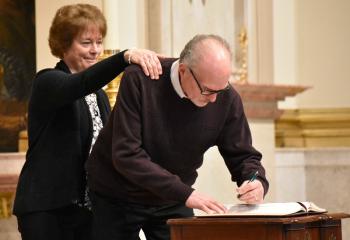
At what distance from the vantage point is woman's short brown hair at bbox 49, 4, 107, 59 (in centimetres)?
453

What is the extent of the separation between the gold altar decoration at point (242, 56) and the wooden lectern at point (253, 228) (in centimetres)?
499

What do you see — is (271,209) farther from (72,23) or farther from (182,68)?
(72,23)

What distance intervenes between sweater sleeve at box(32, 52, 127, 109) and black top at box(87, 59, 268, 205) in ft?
0.37

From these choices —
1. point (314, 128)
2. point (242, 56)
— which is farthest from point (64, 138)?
point (314, 128)

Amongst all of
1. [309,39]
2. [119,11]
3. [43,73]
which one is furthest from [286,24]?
[43,73]

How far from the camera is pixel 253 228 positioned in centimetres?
369

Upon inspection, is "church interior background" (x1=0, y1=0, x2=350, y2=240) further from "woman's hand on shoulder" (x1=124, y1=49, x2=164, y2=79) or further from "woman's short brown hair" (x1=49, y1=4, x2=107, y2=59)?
"woman's hand on shoulder" (x1=124, y1=49, x2=164, y2=79)

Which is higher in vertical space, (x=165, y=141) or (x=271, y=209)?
(x=165, y=141)

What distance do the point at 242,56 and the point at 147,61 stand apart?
16.6ft

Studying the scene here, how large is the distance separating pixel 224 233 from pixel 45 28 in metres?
3.70

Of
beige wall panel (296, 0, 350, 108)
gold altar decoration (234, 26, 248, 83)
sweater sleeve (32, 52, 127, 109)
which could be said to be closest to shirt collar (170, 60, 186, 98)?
sweater sleeve (32, 52, 127, 109)

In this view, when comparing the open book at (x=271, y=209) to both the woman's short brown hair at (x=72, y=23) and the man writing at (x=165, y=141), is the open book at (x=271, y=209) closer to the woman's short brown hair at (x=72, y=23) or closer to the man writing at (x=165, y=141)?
the man writing at (x=165, y=141)

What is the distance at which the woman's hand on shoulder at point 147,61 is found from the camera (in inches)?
162

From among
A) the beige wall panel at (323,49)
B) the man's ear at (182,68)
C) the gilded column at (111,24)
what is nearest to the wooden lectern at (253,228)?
the man's ear at (182,68)
